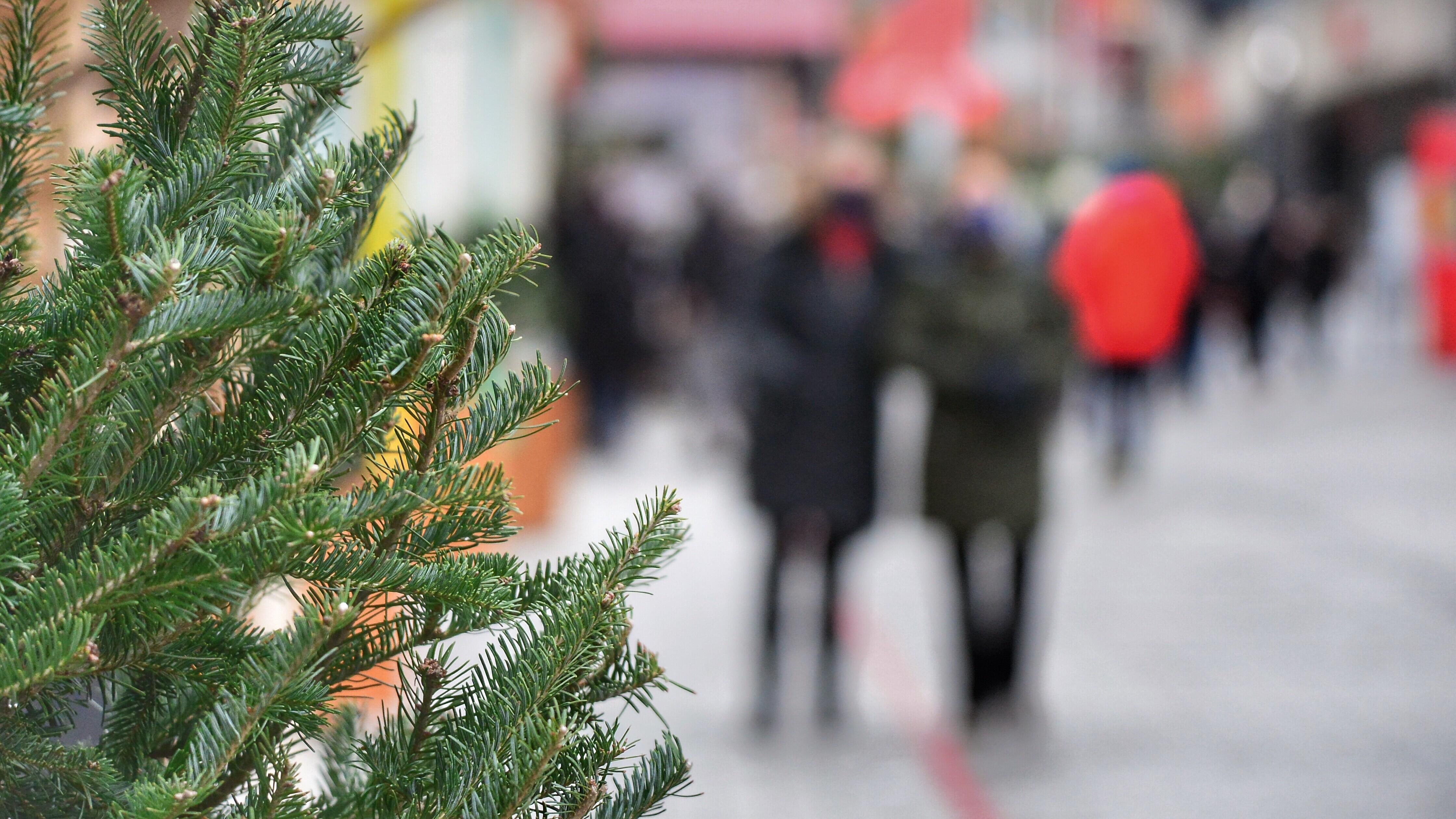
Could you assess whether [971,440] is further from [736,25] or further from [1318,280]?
[736,25]

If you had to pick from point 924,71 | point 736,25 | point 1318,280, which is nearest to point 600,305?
point 924,71

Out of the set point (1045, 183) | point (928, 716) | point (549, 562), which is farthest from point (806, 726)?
point (1045, 183)

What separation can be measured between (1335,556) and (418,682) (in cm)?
701

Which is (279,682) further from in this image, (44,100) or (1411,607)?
(1411,607)

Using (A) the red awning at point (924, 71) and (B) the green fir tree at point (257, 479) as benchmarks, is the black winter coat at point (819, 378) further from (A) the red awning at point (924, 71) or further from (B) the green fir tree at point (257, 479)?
(A) the red awning at point (924, 71)

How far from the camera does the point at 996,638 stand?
4969mm

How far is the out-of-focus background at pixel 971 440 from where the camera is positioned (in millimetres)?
4805

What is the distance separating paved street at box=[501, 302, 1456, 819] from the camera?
4496 mm

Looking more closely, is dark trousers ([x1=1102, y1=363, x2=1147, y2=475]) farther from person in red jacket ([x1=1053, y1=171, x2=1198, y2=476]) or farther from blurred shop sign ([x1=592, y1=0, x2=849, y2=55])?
blurred shop sign ([x1=592, y1=0, x2=849, y2=55])

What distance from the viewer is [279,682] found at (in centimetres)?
98

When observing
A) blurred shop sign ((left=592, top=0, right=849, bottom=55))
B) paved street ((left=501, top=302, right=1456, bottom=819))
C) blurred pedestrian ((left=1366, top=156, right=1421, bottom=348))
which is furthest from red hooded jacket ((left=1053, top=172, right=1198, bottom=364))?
blurred shop sign ((left=592, top=0, right=849, bottom=55))

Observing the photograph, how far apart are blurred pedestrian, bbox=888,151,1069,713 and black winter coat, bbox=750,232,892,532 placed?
15 cm

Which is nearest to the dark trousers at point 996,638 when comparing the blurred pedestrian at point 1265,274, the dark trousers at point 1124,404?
the dark trousers at point 1124,404

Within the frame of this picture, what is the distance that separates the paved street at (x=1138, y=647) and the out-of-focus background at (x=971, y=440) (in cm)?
2
